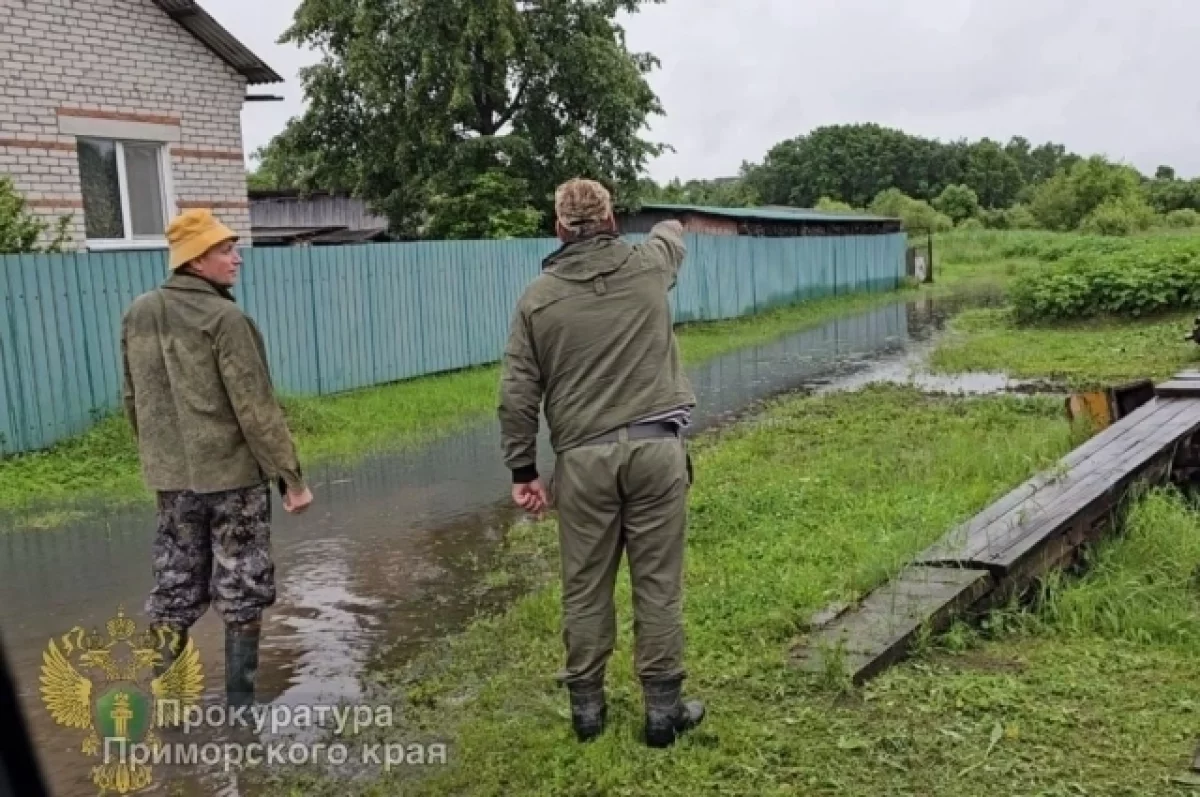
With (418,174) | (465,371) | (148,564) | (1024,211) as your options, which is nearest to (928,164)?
(1024,211)

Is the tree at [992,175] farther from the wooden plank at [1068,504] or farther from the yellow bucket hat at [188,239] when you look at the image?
the yellow bucket hat at [188,239]

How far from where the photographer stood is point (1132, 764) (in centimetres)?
346

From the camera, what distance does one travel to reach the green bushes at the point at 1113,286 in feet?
60.6

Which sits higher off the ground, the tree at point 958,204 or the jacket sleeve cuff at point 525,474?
the tree at point 958,204

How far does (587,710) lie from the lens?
3867 millimetres

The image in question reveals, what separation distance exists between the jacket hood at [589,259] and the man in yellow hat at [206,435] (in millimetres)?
1210

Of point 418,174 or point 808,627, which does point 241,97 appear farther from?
point 808,627

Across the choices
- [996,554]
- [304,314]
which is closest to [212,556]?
[996,554]

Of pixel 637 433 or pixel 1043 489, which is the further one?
pixel 1043 489

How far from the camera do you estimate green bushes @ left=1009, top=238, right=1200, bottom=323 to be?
18.5 metres

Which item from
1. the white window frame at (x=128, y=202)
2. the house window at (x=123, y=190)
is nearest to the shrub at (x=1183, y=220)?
the white window frame at (x=128, y=202)

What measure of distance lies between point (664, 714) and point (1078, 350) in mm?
13061

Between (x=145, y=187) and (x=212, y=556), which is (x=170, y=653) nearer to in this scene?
(x=212, y=556)

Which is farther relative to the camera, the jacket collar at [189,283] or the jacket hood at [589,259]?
the jacket collar at [189,283]
